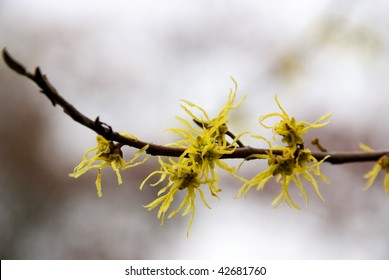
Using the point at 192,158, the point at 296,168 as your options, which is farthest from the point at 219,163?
the point at 296,168

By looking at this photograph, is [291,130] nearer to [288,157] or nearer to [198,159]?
[288,157]

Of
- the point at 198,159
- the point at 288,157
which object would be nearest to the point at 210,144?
the point at 198,159

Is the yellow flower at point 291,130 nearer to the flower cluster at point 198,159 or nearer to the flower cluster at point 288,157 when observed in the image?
the flower cluster at point 288,157

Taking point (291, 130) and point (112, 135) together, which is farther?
point (291, 130)

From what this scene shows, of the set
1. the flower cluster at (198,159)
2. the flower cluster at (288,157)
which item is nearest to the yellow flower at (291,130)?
the flower cluster at (288,157)

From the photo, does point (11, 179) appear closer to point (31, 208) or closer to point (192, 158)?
point (31, 208)

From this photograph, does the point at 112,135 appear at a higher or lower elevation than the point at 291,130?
lower

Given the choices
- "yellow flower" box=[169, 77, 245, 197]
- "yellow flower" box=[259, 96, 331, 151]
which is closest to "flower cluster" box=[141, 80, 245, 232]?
"yellow flower" box=[169, 77, 245, 197]

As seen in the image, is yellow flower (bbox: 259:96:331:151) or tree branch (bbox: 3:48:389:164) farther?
yellow flower (bbox: 259:96:331:151)

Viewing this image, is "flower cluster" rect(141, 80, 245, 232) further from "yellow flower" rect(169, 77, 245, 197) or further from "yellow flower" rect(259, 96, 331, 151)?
"yellow flower" rect(259, 96, 331, 151)
